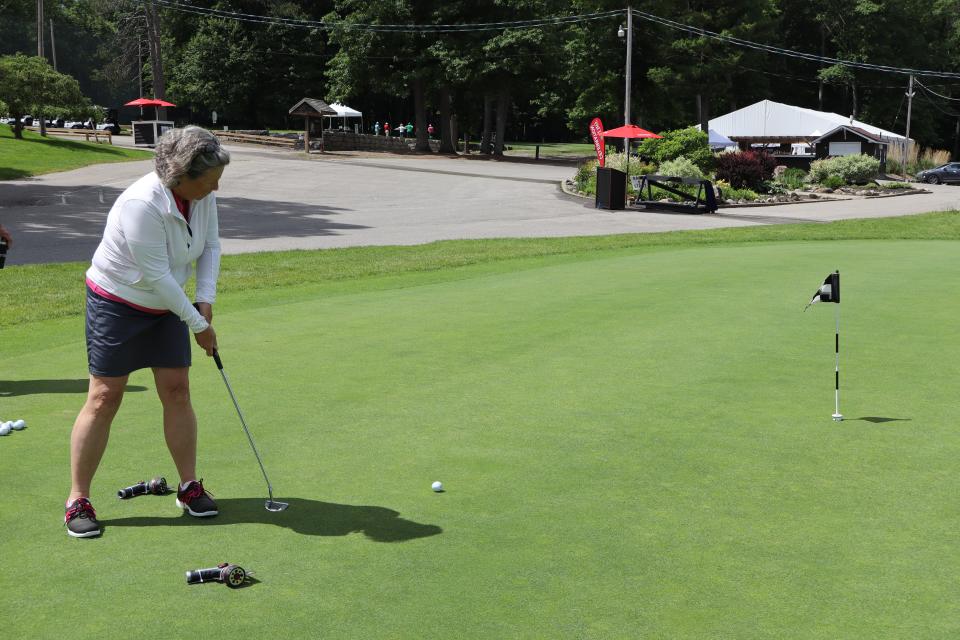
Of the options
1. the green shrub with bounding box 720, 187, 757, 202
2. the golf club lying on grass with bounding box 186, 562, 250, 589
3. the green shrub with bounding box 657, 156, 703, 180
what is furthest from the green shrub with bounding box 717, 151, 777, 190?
the golf club lying on grass with bounding box 186, 562, 250, 589

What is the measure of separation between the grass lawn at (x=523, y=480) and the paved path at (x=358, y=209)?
12.9 metres

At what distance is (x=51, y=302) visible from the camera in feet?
44.3

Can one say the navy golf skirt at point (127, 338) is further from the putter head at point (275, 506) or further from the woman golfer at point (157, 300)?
the putter head at point (275, 506)

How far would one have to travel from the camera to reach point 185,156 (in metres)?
4.68

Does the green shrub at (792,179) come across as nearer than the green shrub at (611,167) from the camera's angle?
No

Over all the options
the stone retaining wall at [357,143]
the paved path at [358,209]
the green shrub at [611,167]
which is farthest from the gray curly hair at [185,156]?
the stone retaining wall at [357,143]

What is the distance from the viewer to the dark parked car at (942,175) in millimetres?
60531

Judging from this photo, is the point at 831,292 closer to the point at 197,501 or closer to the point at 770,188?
the point at 197,501

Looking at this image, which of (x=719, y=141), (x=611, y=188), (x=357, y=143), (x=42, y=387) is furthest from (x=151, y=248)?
(x=357, y=143)

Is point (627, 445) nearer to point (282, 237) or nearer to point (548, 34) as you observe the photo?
point (282, 237)

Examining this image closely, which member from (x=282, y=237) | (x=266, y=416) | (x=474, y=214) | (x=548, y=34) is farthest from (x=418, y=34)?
(x=266, y=416)

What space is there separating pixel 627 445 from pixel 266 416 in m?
2.40

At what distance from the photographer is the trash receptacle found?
115 feet

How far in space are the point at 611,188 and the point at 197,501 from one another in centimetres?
3082
